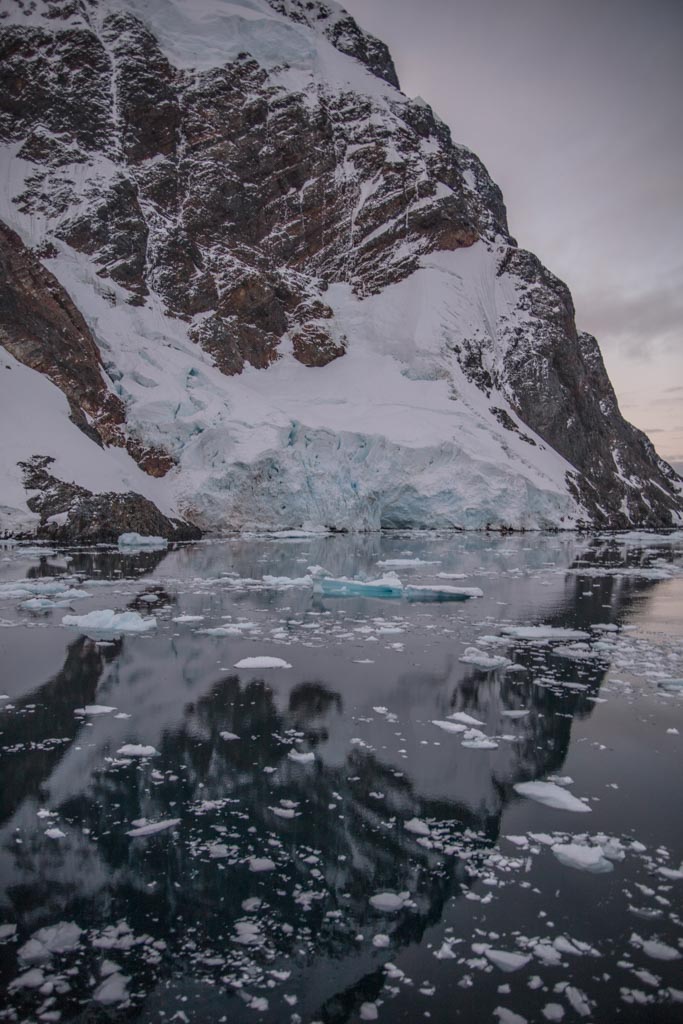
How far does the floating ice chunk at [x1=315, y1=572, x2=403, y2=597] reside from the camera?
1474 centimetres

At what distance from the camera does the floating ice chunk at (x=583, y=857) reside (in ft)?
13.9

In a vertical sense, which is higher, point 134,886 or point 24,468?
point 24,468

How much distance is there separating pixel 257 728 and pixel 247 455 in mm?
28100

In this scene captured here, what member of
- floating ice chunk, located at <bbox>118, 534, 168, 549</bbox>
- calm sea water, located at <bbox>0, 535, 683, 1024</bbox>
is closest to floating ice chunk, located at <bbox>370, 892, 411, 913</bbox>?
calm sea water, located at <bbox>0, 535, 683, 1024</bbox>

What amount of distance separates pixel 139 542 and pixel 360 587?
1514cm

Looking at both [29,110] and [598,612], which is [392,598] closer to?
[598,612]

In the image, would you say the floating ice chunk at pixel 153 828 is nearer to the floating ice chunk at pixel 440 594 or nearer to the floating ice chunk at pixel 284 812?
the floating ice chunk at pixel 284 812

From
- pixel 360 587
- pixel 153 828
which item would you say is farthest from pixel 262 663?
pixel 360 587

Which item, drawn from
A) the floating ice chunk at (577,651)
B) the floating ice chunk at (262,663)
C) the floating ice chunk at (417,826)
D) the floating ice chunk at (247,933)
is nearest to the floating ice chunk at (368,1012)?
the floating ice chunk at (247,933)

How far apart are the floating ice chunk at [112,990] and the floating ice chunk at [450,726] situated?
4048mm

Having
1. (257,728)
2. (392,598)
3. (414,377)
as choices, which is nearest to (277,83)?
(414,377)

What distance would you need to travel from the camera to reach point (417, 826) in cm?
473

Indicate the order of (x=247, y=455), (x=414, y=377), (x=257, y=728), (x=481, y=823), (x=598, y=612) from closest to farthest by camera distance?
1. (x=481, y=823)
2. (x=257, y=728)
3. (x=598, y=612)
4. (x=247, y=455)
5. (x=414, y=377)

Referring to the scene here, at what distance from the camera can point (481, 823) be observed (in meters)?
4.84
